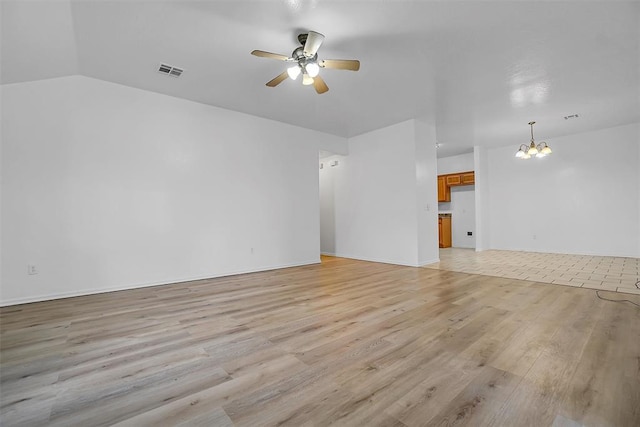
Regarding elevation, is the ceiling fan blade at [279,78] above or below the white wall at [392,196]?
above

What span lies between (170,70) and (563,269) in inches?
273

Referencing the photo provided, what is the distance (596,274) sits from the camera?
4.19 m

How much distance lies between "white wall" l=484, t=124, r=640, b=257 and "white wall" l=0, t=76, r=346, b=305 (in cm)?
622

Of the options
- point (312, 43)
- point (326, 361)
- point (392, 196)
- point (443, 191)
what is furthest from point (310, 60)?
point (443, 191)

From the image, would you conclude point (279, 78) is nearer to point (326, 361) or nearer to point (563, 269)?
point (326, 361)

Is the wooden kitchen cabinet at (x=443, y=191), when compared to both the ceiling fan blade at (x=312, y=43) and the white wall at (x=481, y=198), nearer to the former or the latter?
the white wall at (x=481, y=198)

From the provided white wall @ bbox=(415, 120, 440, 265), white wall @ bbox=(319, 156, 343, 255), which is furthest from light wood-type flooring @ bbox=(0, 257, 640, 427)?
white wall @ bbox=(319, 156, 343, 255)

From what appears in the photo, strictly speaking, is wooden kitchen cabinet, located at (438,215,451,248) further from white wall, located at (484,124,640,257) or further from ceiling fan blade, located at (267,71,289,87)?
ceiling fan blade, located at (267,71,289,87)

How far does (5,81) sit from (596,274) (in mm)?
8484

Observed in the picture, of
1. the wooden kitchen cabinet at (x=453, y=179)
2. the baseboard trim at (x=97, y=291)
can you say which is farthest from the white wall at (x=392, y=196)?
the wooden kitchen cabinet at (x=453, y=179)

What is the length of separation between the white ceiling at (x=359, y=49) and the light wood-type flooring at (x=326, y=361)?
2.85 metres

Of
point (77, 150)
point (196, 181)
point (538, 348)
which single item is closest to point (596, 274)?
point (538, 348)

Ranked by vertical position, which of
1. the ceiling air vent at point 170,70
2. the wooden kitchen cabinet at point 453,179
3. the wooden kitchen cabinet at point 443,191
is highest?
the ceiling air vent at point 170,70

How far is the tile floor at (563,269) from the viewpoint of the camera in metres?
3.71
